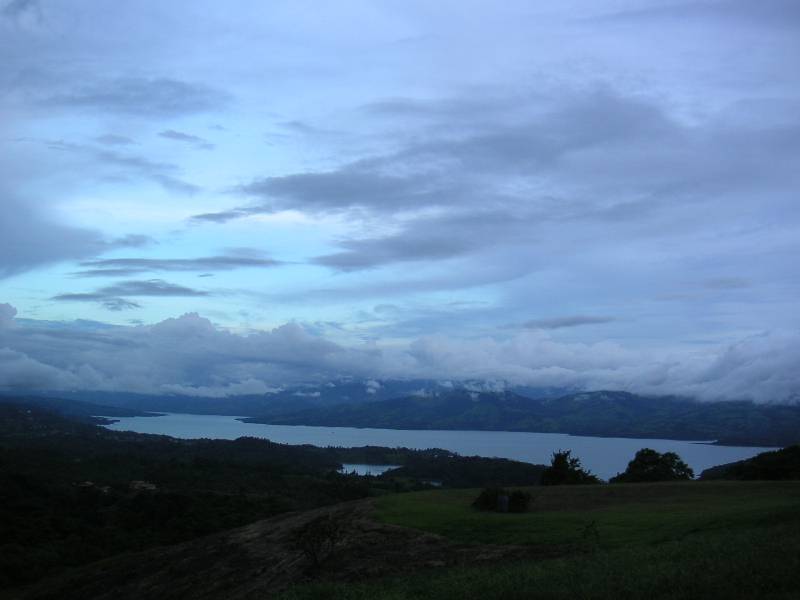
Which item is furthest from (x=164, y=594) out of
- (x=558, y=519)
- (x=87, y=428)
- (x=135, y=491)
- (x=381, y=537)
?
(x=87, y=428)

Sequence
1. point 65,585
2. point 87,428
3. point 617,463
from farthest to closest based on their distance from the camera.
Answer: point 87,428, point 617,463, point 65,585

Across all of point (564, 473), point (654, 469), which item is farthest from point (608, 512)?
point (654, 469)

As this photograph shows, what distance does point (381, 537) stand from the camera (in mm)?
25016

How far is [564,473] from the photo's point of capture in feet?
153

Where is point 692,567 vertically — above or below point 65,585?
above

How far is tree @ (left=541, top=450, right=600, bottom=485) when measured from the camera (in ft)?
152

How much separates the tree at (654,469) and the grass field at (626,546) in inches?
694

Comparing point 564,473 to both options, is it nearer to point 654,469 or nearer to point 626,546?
point 654,469

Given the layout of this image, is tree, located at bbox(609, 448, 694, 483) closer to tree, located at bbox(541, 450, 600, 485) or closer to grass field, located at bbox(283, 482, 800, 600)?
tree, located at bbox(541, 450, 600, 485)

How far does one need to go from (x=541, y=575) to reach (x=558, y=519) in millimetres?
10289

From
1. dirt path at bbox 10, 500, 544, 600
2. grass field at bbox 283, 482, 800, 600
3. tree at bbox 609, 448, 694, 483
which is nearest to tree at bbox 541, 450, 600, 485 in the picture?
tree at bbox 609, 448, 694, 483

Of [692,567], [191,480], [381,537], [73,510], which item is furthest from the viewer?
[191,480]

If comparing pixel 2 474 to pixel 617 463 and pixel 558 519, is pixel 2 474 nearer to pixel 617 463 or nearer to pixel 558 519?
pixel 558 519

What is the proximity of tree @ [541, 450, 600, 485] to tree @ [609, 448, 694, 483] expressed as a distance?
9.14 ft
